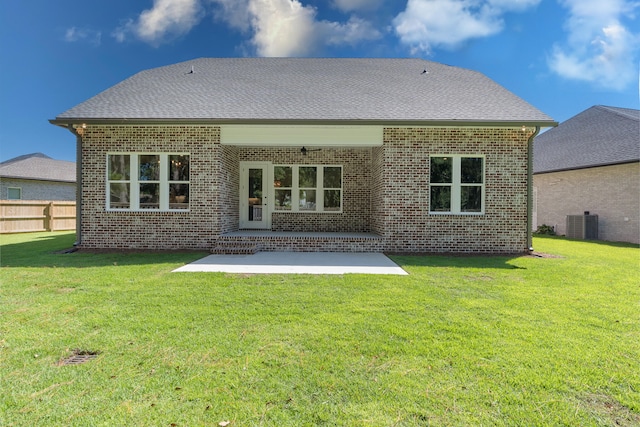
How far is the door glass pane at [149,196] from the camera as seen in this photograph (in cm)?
948

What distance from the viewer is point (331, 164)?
1199 cm

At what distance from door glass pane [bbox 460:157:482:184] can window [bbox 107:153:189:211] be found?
8176mm

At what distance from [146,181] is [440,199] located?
876 cm

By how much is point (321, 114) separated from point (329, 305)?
20.3ft

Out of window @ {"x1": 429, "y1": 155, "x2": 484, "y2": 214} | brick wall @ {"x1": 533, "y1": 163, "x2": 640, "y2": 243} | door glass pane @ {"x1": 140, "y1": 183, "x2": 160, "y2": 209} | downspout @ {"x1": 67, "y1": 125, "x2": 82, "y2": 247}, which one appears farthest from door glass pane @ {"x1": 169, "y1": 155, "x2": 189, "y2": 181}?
brick wall @ {"x1": 533, "y1": 163, "x2": 640, "y2": 243}

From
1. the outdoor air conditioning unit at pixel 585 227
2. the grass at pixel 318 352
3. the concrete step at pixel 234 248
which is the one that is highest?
the outdoor air conditioning unit at pixel 585 227

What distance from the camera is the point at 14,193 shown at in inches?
766

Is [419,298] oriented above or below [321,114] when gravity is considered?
below

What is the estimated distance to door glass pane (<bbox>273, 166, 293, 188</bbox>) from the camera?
12086 mm

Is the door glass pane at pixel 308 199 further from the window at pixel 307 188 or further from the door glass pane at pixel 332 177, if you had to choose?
the door glass pane at pixel 332 177

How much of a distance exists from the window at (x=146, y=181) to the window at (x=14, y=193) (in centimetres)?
1579

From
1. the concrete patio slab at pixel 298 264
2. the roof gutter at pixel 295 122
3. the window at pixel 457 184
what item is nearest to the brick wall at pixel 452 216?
the window at pixel 457 184

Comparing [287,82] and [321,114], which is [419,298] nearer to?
[321,114]

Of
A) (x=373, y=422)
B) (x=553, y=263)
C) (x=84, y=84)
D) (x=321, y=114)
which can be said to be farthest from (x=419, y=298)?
(x=84, y=84)
